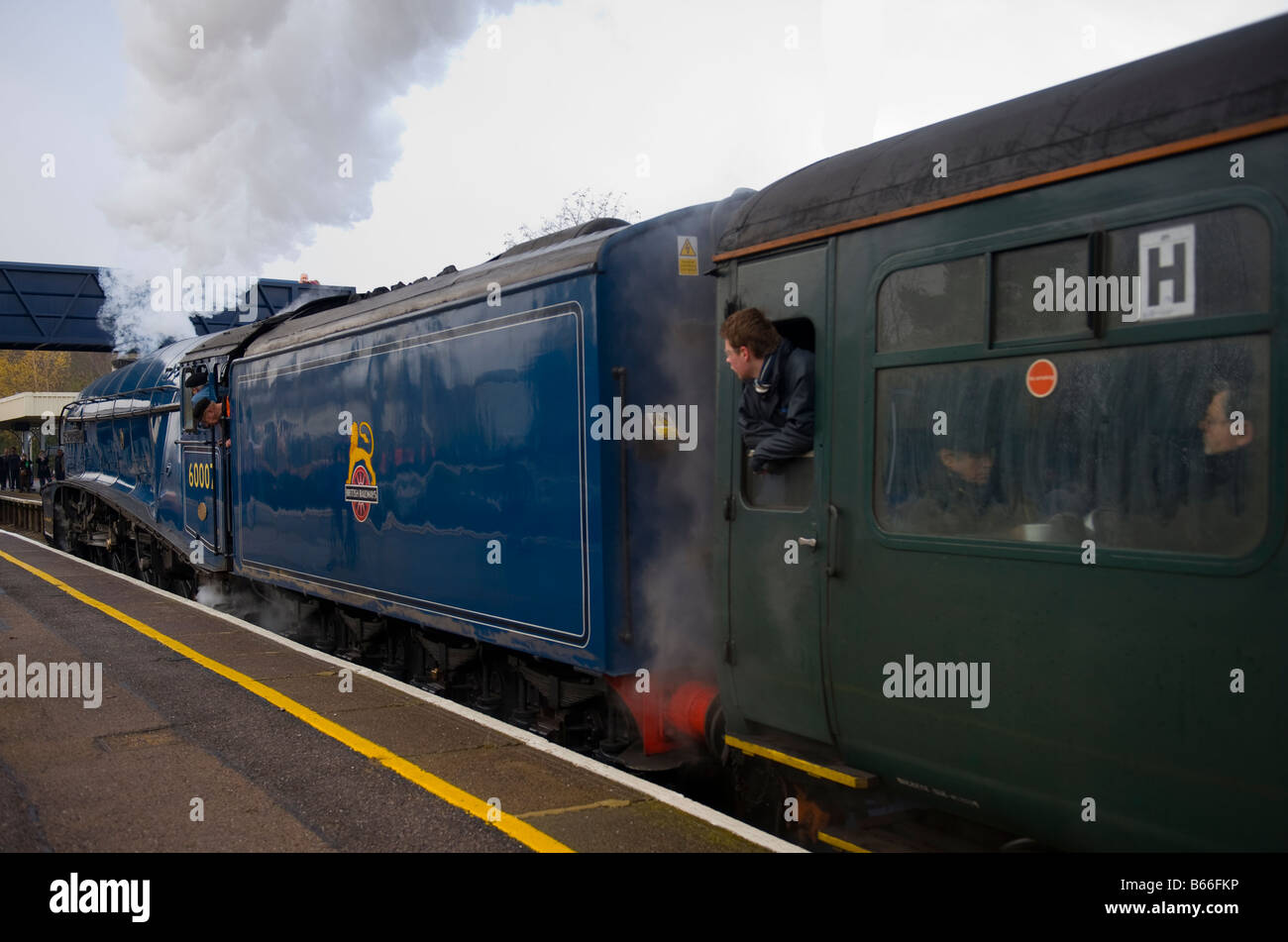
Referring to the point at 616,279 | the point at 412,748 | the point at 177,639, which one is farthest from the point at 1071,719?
the point at 177,639

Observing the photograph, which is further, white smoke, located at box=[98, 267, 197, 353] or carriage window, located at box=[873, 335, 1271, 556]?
white smoke, located at box=[98, 267, 197, 353]

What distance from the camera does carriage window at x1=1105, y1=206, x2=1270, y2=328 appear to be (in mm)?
2676

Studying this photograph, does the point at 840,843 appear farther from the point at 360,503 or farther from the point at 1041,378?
the point at 360,503

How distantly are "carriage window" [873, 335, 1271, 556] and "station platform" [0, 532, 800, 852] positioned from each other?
155 centimetres

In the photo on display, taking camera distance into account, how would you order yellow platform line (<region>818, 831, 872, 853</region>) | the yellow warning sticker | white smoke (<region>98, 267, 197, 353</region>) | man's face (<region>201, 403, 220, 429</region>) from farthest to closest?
white smoke (<region>98, 267, 197, 353</region>) < man's face (<region>201, 403, 220, 429</region>) < the yellow warning sticker < yellow platform line (<region>818, 831, 872, 853</region>)

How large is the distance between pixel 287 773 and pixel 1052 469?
13.0ft

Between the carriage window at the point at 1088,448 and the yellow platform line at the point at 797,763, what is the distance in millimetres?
978

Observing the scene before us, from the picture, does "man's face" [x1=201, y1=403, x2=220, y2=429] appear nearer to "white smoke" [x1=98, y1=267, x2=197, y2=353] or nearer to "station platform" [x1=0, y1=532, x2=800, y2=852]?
"station platform" [x1=0, y1=532, x2=800, y2=852]

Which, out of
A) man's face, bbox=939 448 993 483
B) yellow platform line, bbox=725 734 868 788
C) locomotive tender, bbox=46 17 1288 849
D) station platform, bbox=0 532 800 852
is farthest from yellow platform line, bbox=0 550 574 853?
man's face, bbox=939 448 993 483

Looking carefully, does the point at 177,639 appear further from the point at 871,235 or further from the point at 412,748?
the point at 871,235

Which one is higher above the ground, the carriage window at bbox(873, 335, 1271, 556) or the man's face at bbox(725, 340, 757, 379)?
the man's face at bbox(725, 340, 757, 379)

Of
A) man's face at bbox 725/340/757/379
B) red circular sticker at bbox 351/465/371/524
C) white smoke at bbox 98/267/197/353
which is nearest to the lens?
man's face at bbox 725/340/757/379

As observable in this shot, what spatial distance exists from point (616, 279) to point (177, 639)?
570cm

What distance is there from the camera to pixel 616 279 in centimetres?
528
